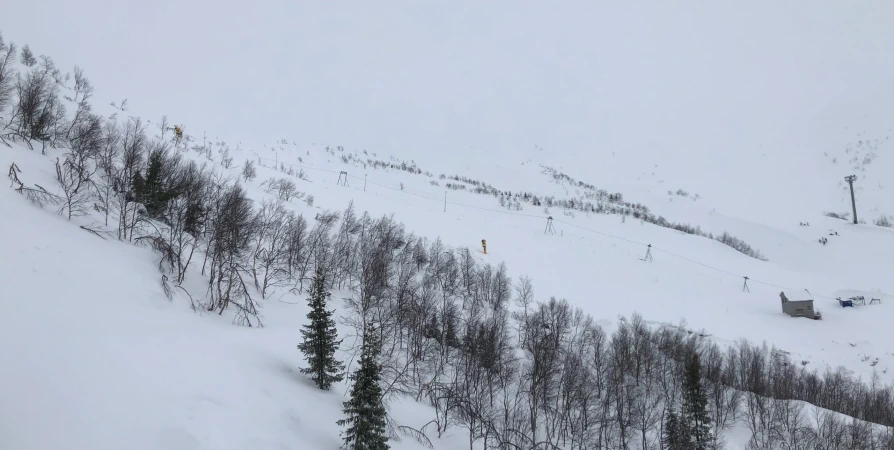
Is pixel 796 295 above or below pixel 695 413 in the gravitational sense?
above

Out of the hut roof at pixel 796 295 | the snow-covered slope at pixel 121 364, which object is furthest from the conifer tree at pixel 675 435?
the hut roof at pixel 796 295

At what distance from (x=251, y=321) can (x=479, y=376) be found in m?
17.9

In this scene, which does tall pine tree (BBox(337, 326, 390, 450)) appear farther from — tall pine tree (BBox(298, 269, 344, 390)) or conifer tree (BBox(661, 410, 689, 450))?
conifer tree (BBox(661, 410, 689, 450))

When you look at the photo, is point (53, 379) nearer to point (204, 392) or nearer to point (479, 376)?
point (204, 392)

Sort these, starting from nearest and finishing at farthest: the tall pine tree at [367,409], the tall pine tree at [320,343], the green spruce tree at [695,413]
Result: the tall pine tree at [367,409]
the tall pine tree at [320,343]
the green spruce tree at [695,413]

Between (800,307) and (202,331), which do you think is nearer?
(202,331)

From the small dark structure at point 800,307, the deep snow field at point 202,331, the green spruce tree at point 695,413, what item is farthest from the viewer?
the small dark structure at point 800,307

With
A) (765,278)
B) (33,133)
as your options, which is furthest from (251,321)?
(765,278)

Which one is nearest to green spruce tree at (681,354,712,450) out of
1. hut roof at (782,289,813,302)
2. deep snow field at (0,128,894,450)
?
deep snow field at (0,128,894,450)

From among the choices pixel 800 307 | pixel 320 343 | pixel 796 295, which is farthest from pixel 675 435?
pixel 796 295

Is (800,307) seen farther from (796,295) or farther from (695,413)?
(695,413)

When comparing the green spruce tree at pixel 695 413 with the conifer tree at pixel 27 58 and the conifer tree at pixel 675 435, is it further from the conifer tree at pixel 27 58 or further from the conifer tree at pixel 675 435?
the conifer tree at pixel 27 58

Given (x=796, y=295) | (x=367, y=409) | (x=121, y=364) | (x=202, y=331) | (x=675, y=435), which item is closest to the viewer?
(x=121, y=364)

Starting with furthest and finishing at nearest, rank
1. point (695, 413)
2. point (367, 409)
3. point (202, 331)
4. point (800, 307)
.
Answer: point (800, 307) < point (695, 413) < point (202, 331) < point (367, 409)
